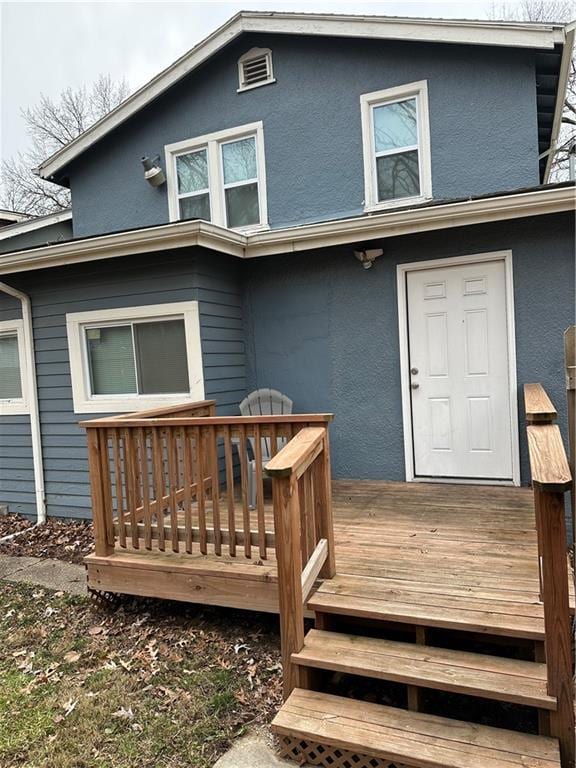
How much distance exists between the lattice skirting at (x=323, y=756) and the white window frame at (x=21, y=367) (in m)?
4.94

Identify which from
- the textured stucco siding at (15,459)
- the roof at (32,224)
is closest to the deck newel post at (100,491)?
the textured stucco siding at (15,459)

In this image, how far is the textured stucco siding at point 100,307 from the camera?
500cm

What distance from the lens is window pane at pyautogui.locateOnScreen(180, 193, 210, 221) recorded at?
250 inches

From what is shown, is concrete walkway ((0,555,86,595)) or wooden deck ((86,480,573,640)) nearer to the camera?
wooden deck ((86,480,573,640))

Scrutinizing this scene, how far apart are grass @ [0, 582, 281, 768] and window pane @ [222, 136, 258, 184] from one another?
463 centimetres

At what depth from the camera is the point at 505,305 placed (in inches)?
176

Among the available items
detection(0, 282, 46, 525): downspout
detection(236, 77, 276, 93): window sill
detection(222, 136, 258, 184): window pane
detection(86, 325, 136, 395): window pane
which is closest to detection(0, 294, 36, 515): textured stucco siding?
detection(0, 282, 46, 525): downspout

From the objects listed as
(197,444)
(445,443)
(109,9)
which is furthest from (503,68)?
(109,9)

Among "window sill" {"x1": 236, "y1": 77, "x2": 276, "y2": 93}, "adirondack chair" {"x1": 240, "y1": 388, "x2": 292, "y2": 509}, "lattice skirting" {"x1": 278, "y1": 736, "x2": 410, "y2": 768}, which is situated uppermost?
"window sill" {"x1": 236, "y1": 77, "x2": 276, "y2": 93}

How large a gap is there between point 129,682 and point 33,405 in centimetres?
388

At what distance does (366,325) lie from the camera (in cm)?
500

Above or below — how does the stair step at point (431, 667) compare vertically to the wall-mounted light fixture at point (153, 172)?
below

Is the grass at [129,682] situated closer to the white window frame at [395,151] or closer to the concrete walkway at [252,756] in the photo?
the concrete walkway at [252,756]

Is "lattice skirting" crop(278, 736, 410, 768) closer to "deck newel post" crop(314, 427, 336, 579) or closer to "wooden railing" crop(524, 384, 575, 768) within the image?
"wooden railing" crop(524, 384, 575, 768)
